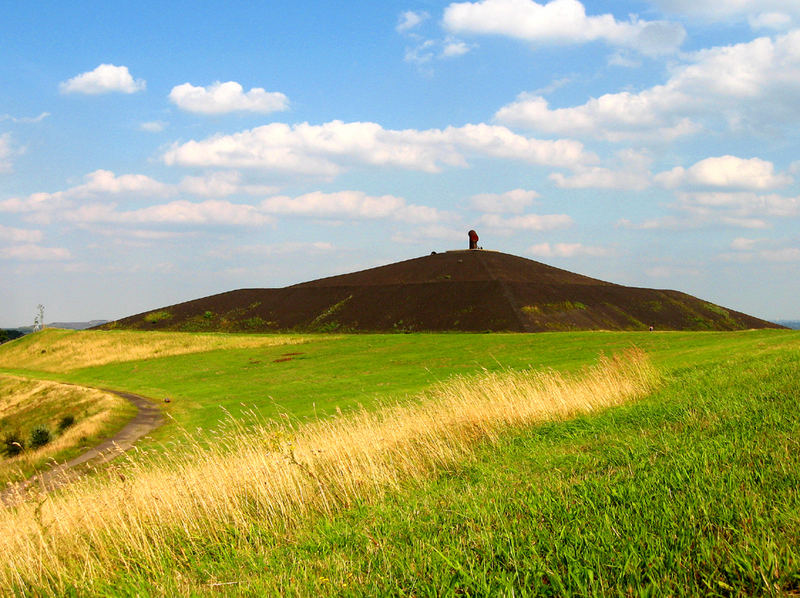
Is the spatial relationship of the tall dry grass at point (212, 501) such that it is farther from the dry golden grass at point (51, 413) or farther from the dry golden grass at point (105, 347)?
the dry golden grass at point (105, 347)

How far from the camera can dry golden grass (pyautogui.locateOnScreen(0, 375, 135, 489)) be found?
992 inches

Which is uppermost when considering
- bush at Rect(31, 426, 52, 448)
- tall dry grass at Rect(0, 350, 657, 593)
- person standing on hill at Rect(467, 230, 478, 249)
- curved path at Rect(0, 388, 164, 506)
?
person standing on hill at Rect(467, 230, 478, 249)

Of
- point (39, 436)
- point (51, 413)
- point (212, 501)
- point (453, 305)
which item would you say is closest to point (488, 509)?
point (212, 501)

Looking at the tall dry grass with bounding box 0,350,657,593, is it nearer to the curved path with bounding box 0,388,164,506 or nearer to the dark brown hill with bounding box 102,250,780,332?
the curved path with bounding box 0,388,164,506

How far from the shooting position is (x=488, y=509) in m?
6.29

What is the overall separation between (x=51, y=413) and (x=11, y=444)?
4.52 metres

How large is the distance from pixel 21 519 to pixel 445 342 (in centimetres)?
3904

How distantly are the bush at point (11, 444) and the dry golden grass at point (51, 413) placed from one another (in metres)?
0.42

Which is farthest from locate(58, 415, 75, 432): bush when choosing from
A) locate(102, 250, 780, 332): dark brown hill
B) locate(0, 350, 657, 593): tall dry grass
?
locate(102, 250, 780, 332): dark brown hill

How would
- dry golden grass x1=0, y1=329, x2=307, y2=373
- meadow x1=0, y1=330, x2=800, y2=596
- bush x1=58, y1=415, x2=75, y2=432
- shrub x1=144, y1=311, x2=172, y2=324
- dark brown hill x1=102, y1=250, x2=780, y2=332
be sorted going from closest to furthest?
meadow x1=0, y1=330, x2=800, y2=596 < bush x1=58, y1=415, x2=75, y2=432 < dry golden grass x1=0, y1=329, x2=307, y2=373 < dark brown hill x1=102, y1=250, x2=780, y2=332 < shrub x1=144, y1=311, x2=172, y2=324

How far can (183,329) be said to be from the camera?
265 ft

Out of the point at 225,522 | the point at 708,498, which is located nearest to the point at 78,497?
the point at 225,522

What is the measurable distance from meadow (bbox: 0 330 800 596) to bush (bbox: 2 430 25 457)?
2210cm

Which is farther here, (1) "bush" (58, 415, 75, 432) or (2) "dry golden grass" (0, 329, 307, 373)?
(2) "dry golden grass" (0, 329, 307, 373)
